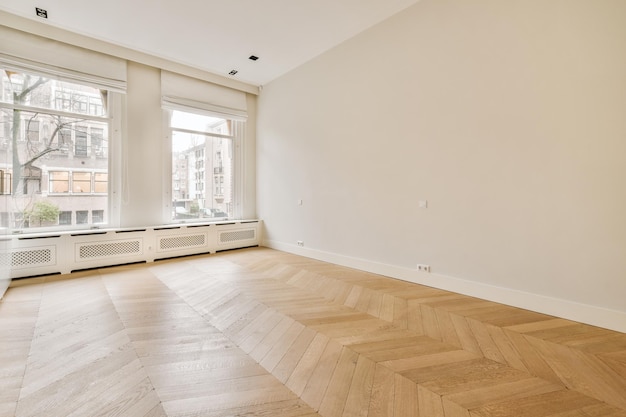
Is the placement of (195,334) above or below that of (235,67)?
below

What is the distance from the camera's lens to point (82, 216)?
4.64 metres

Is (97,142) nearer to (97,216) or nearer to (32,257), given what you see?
(97,216)

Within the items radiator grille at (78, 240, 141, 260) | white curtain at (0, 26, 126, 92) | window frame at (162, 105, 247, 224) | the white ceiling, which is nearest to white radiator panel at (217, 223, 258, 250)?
window frame at (162, 105, 247, 224)

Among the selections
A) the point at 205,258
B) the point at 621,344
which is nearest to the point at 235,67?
the point at 205,258

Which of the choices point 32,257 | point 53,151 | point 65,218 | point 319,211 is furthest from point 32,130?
point 319,211

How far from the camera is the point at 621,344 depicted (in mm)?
2234

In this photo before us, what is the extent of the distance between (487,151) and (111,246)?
17.5ft

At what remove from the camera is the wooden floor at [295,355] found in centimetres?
157

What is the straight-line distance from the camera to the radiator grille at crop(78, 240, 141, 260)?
4.40m

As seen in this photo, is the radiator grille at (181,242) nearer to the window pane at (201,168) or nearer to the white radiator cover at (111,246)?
the white radiator cover at (111,246)

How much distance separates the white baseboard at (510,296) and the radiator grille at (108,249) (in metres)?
3.40

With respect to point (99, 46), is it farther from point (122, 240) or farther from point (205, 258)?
point (205, 258)

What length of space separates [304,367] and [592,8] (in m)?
3.74

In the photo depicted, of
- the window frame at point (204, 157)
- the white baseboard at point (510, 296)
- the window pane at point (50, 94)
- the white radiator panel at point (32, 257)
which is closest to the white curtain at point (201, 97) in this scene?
the window frame at point (204, 157)
